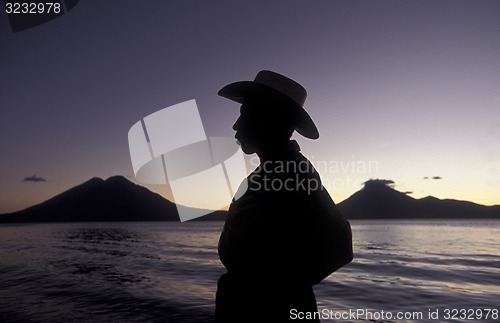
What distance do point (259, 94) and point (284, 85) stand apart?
0.16 m

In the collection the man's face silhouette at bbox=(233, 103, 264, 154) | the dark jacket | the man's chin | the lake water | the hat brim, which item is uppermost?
the hat brim

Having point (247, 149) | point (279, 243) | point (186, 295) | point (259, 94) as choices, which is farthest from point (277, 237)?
point (186, 295)

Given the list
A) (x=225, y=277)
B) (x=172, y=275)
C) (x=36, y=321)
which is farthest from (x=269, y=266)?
(x=172, y=275)

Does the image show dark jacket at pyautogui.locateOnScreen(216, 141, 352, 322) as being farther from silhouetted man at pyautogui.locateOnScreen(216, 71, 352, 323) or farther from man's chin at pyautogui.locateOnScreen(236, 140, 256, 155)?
man's chin at pyautogui.locateOnScreen(236, 140, 256, 155)

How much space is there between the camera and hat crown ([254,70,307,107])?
5.55ft

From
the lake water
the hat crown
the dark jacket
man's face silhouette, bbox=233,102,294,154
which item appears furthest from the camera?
the lake water

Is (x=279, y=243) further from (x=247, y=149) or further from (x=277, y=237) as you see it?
(x=247, y=149)

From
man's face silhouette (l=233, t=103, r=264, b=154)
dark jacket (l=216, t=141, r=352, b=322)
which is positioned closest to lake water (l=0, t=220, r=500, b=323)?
dark jacket (l=216, t=141, r=352, b=322)

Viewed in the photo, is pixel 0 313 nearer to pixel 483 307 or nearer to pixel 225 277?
pixel 225 277

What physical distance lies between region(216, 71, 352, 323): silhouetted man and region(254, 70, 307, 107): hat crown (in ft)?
0.53

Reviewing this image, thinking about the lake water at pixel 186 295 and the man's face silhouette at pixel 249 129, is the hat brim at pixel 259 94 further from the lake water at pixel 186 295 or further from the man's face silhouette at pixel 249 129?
the lake water at pixel 186 295

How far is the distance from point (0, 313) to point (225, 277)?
11.0 m

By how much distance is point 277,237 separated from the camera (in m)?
1.26

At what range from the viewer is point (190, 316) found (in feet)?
30.5
